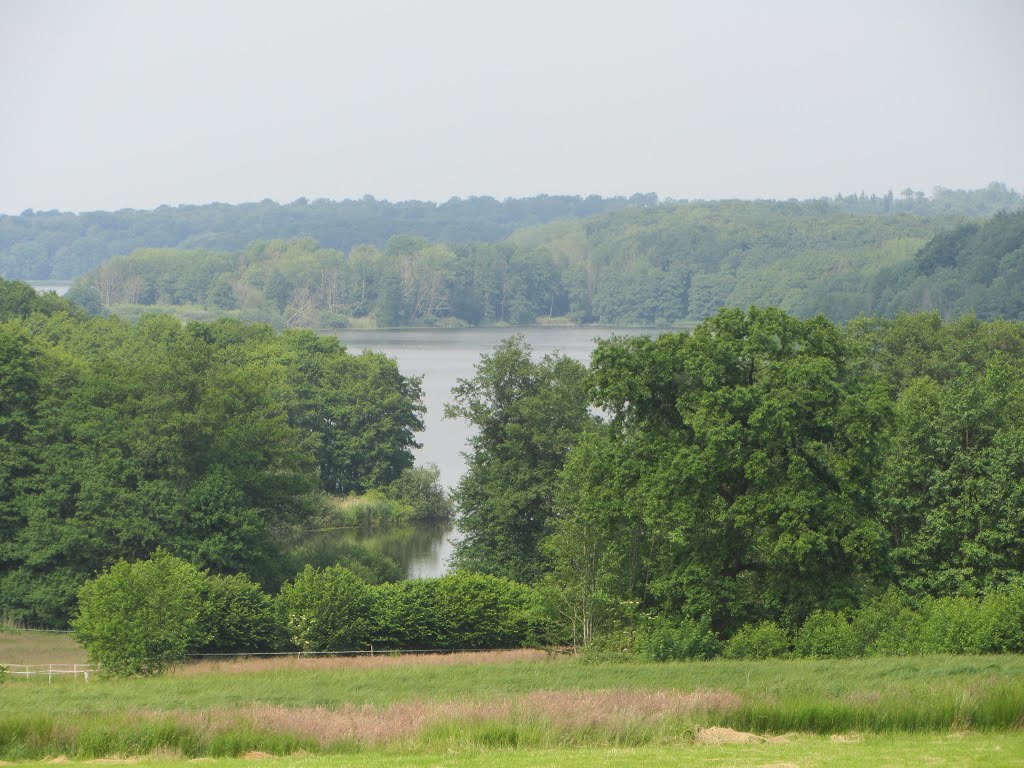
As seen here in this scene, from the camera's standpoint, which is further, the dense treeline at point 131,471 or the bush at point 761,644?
the dense treeline at point 131,471

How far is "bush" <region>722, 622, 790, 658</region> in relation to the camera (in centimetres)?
3089

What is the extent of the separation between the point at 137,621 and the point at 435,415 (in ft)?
266

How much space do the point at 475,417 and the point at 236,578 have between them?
14.8m

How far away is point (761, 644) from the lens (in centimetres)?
3106

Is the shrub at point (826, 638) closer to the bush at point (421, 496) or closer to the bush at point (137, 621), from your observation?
the bush at point (137, 621)

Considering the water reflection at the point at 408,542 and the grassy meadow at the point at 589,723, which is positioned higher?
the grassy meadow at the point at 589,723

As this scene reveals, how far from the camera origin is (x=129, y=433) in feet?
169

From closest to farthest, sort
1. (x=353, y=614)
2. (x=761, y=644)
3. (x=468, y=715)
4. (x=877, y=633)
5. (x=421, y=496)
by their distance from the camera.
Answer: (x=468, y=715) → (x=877, y=633) → (x=761, y=644) → (x=353, y=614) → (x=421, y=496)

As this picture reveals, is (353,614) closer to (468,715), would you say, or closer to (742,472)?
(742,472)

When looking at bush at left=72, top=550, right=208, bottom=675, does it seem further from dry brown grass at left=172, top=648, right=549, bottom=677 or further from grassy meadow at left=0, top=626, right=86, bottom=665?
grassy meadow at left=0, top=626, right=86, bottom=665

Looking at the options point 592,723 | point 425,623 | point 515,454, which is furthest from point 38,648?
point 592,723

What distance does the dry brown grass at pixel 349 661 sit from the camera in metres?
33.8

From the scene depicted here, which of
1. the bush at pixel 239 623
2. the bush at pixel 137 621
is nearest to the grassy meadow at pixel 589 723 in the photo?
the bush at pixel 137 621

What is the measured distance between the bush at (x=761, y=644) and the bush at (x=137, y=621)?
14.1 m
